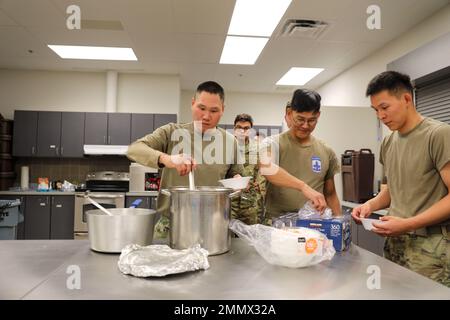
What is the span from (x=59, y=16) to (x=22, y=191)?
2447mm

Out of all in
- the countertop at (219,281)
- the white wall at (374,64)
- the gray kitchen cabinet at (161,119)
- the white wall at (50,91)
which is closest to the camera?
the countertop at (219,281)

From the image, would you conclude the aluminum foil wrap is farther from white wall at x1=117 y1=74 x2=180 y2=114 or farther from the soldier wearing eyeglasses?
white wall at x1=117 y1=74 x2=180 y2=114

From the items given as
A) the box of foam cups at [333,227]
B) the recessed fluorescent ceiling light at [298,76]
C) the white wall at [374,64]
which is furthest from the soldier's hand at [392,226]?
the recessed fluorescent ceiling light at [298,76]

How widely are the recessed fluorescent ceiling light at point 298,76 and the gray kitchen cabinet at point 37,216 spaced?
3.78 m

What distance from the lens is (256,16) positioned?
3.17 metres

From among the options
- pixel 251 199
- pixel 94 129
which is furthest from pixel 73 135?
pixel 251 199

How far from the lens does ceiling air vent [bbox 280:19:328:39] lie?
327 centimetres

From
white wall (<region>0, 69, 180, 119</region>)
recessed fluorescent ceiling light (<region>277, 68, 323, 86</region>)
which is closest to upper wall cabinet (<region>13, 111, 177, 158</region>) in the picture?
white wall (<region>0, 69, 180, 119</region>)

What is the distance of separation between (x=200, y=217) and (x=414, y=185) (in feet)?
3.23

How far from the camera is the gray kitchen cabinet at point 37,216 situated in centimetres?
443

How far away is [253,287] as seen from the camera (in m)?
0.86

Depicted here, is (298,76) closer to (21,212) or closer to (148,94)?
(148,94)

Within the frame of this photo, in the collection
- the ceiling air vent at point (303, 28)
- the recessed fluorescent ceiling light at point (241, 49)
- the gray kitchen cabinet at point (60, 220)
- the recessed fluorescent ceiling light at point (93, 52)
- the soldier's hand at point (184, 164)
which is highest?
the recessed fluorescent ceiling light at point (93, 52)

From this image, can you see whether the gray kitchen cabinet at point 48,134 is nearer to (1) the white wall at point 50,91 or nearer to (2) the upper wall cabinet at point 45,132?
(2) the upper wall cabinet at point 45,132
